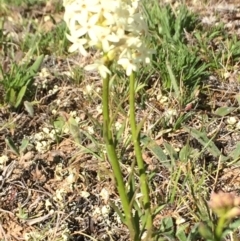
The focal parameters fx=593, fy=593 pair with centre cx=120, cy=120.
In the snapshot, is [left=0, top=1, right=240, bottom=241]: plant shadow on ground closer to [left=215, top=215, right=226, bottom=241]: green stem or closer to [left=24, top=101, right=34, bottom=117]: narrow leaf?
[left=24, top=101, right=34, bottom=117]: narrow leaf

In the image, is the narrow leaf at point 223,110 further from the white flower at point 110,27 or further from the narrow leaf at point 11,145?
the white flower at point 110,27

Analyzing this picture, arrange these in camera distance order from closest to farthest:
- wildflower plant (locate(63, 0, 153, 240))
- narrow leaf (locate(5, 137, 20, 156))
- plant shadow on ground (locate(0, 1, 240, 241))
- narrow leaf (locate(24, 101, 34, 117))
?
wildflower plant (locate(63, 0, 153, 240))
plant shadow on ground (locate(0, 1, 240, 241))
narrow leaf (locate(5, 137, 20, 156))
narrow leaf (locate(24, 101, 34, 117))

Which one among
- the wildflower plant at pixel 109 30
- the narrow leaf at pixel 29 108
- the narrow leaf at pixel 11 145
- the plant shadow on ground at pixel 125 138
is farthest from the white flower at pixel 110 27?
A: the narrow leaf at pixel 29 108

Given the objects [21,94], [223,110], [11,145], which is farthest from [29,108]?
[223,110]

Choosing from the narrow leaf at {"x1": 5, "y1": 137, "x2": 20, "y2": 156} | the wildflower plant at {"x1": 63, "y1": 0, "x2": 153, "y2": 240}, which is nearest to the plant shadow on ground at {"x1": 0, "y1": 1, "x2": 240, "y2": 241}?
the narrow leaf at {"x1": 5, "y1": 137, "x2": 20, "y2": 156}

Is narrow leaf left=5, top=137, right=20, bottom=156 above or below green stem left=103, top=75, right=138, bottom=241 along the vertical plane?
above

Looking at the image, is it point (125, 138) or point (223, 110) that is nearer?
point (125, 138)

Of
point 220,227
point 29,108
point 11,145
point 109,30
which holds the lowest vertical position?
point 220,227

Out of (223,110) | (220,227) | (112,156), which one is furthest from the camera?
(223,110)

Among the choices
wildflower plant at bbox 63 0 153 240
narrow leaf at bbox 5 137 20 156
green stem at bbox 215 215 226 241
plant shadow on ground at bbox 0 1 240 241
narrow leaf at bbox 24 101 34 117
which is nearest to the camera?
green stem at bbox 215 215 226 241

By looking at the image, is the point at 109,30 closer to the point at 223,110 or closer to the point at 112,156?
the point at 112,156
